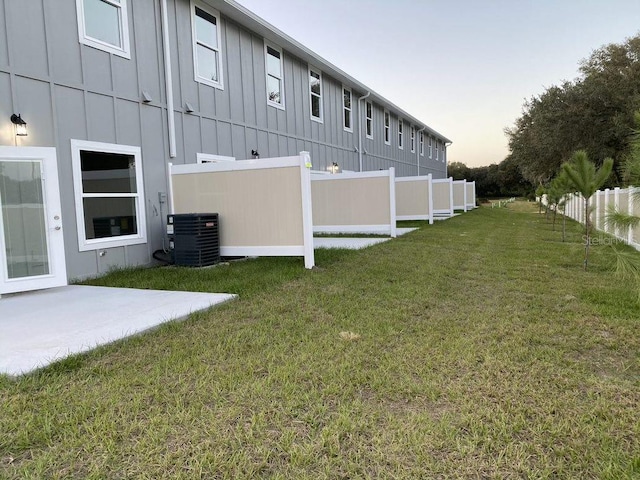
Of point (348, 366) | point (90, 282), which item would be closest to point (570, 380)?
point (348, 366)

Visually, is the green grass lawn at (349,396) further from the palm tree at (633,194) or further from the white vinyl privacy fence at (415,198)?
the white vinyl privacy fence at (415,198)

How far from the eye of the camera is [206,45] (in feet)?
28.6

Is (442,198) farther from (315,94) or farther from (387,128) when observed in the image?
(315,94)

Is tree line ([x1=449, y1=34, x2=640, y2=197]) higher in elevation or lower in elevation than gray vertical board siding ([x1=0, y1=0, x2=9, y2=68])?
higher

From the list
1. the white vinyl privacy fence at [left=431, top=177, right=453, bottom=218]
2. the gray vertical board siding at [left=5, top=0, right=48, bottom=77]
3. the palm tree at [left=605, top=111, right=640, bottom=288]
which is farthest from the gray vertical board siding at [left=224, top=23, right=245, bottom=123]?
the white vinyl privacy fence at [left=431, top=177, right=453, bottom=218]

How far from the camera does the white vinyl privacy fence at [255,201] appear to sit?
259 inches

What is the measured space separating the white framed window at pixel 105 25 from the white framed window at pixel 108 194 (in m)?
1.50

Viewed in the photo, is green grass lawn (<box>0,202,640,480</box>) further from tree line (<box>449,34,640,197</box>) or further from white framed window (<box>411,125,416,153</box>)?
white framed window (<box>411,125,416,153</box>)

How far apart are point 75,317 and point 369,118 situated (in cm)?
1579

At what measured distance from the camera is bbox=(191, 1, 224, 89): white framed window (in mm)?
8378

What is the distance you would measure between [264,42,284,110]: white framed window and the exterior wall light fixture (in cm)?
603

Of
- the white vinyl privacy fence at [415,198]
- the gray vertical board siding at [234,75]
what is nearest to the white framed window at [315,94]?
the gray vertical board siding at [234,75]

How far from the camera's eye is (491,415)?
2.35 metres

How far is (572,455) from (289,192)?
17.0 ft
